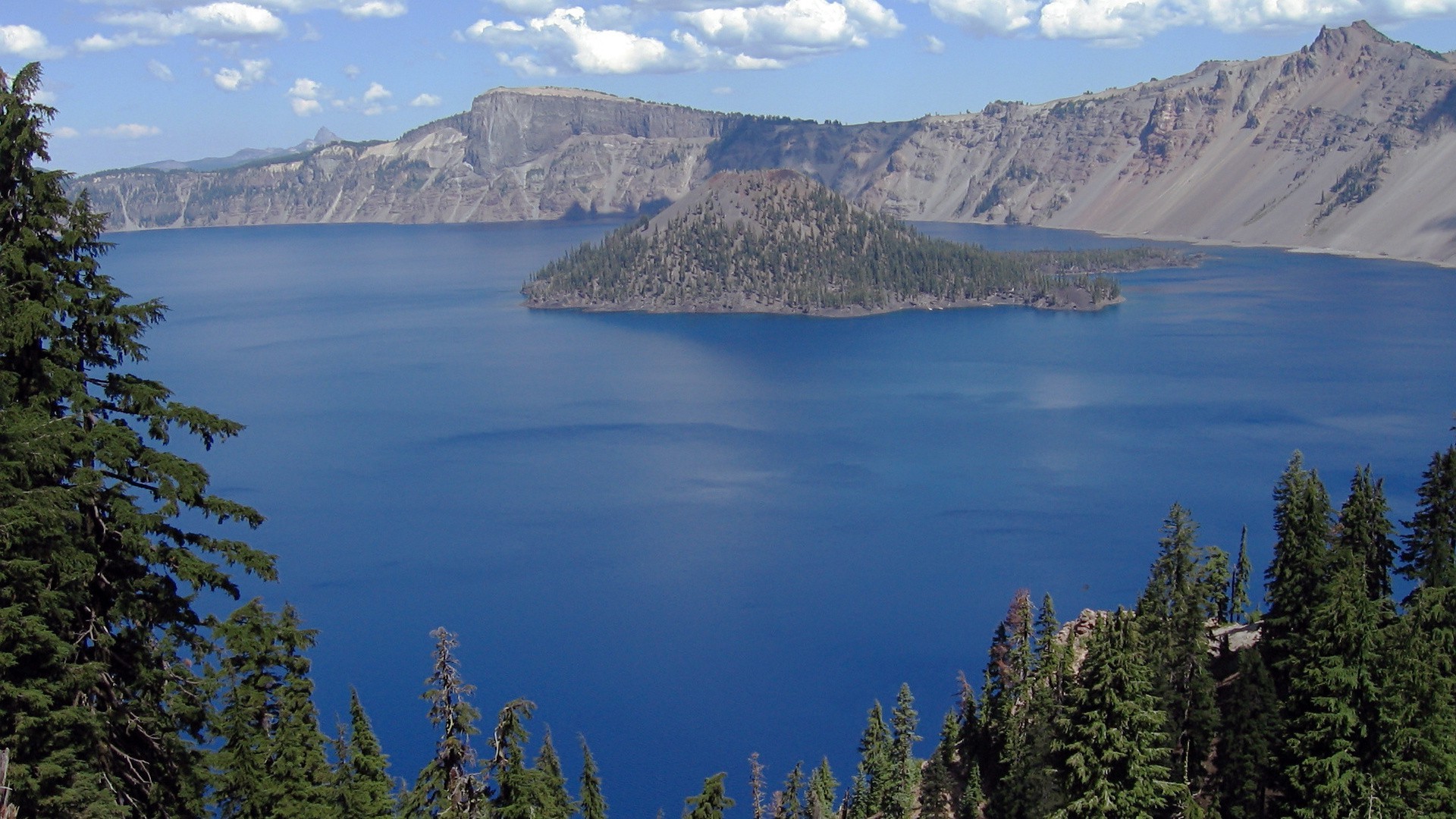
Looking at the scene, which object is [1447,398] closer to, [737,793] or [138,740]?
[737,793]

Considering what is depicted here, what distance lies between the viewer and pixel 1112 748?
19719 mm

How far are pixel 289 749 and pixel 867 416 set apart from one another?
305 ft

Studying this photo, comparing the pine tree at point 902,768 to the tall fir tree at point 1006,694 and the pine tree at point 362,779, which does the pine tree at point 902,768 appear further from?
the pine tree at point 362,779

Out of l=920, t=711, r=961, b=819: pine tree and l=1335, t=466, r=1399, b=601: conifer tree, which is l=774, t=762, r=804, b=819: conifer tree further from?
l=1335, t=466, r=1399, b=601: conifer tree

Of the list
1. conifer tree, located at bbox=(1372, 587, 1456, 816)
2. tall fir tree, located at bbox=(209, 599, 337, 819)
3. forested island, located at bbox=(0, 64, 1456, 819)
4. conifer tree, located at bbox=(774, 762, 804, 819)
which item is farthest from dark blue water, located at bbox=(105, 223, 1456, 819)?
tall fir tree, located at bbox=(209, 599, 337, 819)

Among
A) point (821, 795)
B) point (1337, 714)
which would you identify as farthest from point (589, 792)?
point (1337, 714)

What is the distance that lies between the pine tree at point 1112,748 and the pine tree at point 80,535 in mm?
13771

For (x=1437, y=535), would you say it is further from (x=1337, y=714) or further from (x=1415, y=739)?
(x=1337, y=714)

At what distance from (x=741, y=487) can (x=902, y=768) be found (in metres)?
48.3

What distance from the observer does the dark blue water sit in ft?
171

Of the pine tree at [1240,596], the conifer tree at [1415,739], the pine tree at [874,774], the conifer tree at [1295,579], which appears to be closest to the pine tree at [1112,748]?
the conifer tree at [1415,739]

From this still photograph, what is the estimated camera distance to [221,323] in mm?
171500

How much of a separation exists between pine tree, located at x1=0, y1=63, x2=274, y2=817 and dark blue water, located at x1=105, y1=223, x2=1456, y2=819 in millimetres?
32230

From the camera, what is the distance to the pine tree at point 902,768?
34.7m
